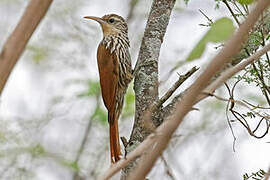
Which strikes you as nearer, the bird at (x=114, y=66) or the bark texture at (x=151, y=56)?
the bark texture at (x=151, y=56)

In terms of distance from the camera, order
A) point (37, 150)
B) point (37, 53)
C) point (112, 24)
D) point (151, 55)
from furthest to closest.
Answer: point (37, 53)
point (37, 150)
point (112, 24)
point (151, 55)

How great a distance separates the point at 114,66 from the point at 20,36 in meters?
1.49

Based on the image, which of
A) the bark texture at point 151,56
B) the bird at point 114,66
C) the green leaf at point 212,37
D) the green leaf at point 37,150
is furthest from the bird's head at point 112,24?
the green leaf at point 212,37

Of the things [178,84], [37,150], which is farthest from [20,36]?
[37,150]

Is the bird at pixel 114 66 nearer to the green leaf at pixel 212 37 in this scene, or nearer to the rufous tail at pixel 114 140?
the rufous tail at pixel 114 140

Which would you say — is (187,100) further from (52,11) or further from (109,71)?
(52,11)

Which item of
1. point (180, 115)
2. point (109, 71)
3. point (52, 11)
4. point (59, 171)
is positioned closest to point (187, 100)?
point (180, 115)

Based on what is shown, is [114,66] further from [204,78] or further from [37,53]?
[204,78]

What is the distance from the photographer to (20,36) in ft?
0.67

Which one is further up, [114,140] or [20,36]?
[20,36]

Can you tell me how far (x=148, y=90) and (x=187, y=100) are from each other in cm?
69

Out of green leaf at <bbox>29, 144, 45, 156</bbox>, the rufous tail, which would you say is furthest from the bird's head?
green leaf at <bbox>29, 144, 45, 156</bbox>

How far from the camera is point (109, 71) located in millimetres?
1657

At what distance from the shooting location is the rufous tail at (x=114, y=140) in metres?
1.26
